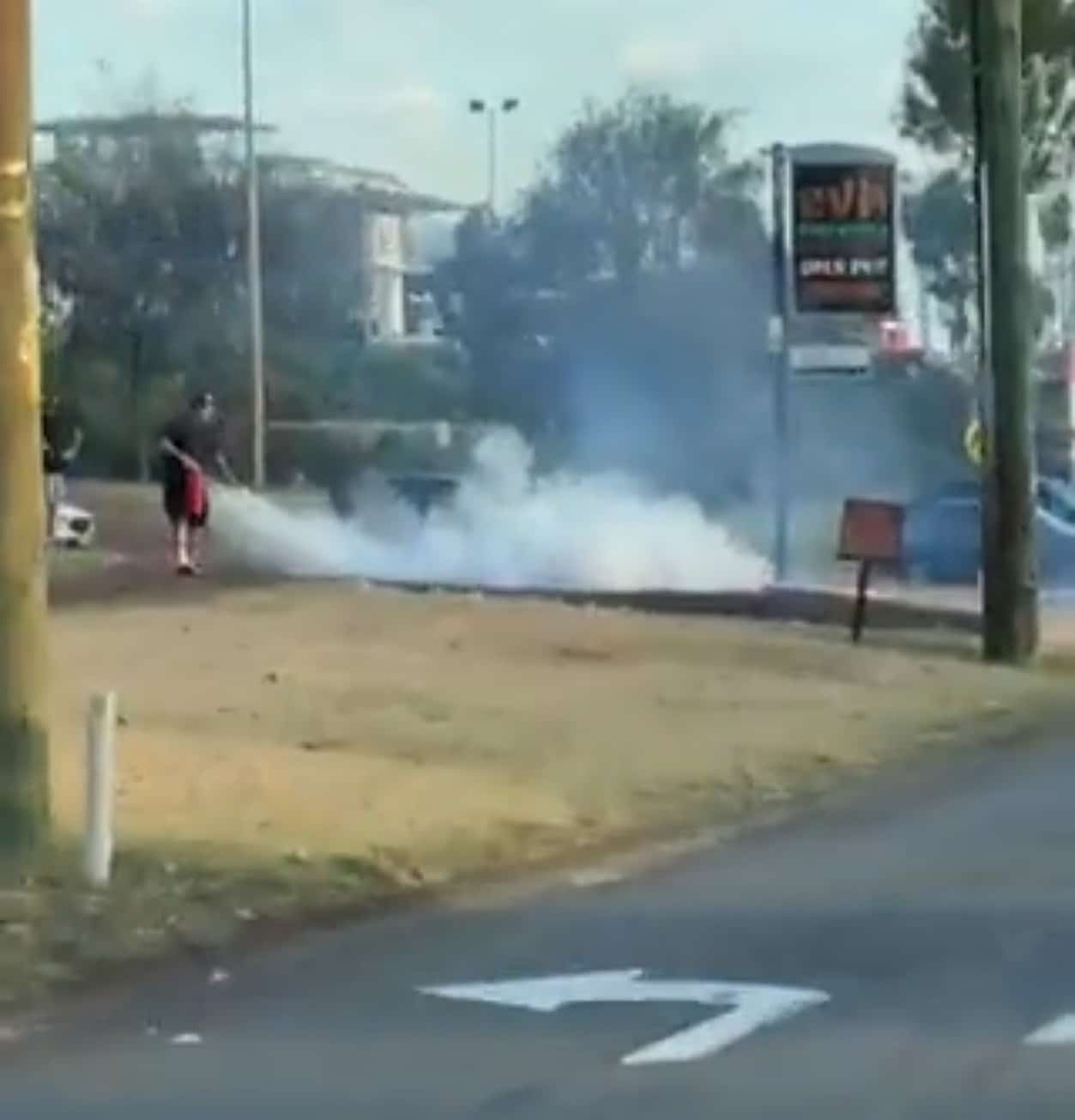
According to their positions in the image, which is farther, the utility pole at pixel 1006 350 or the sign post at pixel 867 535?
the sign post at pixel 867 535

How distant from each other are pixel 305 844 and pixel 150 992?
3.60 meters

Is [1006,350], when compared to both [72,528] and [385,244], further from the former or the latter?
[385,244]

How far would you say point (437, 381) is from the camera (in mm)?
85812

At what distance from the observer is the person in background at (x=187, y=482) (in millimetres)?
37094

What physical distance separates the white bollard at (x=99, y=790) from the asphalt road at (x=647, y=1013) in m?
1.06

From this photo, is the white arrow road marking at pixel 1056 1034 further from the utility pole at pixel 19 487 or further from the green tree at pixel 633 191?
the green tree at pixel 633 191

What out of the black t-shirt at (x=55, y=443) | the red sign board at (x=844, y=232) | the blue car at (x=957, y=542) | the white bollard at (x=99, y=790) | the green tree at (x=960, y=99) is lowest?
the blue car at (x=957, y=542)

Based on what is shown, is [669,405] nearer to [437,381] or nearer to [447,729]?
[437,381]

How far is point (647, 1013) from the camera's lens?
497 inches

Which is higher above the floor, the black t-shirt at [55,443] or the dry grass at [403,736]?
the black t-shirt at [55,443]

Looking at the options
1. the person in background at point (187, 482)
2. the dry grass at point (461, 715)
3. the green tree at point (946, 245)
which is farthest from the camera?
the green tree at point (946, 245)

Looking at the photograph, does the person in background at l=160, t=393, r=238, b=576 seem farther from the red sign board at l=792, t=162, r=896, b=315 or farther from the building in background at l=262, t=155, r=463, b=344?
the building in background at l=262, t=155, r=463, b=344

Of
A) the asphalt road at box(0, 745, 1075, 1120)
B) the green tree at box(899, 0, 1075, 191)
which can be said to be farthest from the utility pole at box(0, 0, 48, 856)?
the green tree at box(899, 0, 1075, 191)

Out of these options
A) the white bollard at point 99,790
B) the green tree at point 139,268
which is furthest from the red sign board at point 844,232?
the green tree at point 139,268
